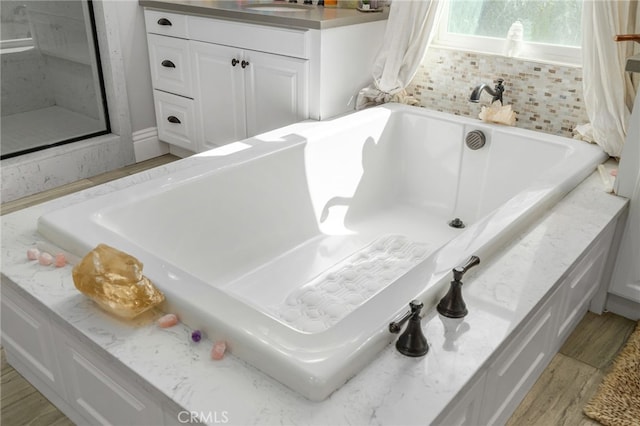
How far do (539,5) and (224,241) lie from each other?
67.1 inches

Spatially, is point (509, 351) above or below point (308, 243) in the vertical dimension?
above

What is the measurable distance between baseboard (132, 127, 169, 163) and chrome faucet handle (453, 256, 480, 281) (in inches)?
102

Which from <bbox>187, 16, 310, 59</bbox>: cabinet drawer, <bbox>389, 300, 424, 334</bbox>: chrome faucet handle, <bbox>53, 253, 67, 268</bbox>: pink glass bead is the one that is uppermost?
<bbox>187, 16, 310, 59</bbox>: cabinet drawer

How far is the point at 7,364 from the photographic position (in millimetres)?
1973

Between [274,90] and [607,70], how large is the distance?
1.46 m

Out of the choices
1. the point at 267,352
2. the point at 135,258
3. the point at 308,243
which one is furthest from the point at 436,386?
the point at 308,243

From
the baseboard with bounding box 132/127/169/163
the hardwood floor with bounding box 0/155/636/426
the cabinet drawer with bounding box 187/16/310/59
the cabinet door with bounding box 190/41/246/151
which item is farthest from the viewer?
the baseboard with bounding box 132/127/169/163

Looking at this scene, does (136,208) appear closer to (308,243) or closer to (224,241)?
(224,241)

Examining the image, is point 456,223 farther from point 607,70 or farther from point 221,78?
point 221,78

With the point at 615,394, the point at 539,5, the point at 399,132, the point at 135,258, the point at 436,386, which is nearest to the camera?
the point at 436,386

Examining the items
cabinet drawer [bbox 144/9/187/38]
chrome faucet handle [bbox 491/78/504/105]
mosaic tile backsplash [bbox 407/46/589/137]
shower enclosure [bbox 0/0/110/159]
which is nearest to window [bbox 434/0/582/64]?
mosaic tile backsplash [bbox 407/46/589/137]

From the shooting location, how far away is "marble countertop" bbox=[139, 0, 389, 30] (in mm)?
2682

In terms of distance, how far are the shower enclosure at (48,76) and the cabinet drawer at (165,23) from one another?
0.32 m

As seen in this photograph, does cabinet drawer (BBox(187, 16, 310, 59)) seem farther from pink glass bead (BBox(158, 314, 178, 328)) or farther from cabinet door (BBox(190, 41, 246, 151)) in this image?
pink glass bead (BBox(158, 314, 178, 328))
